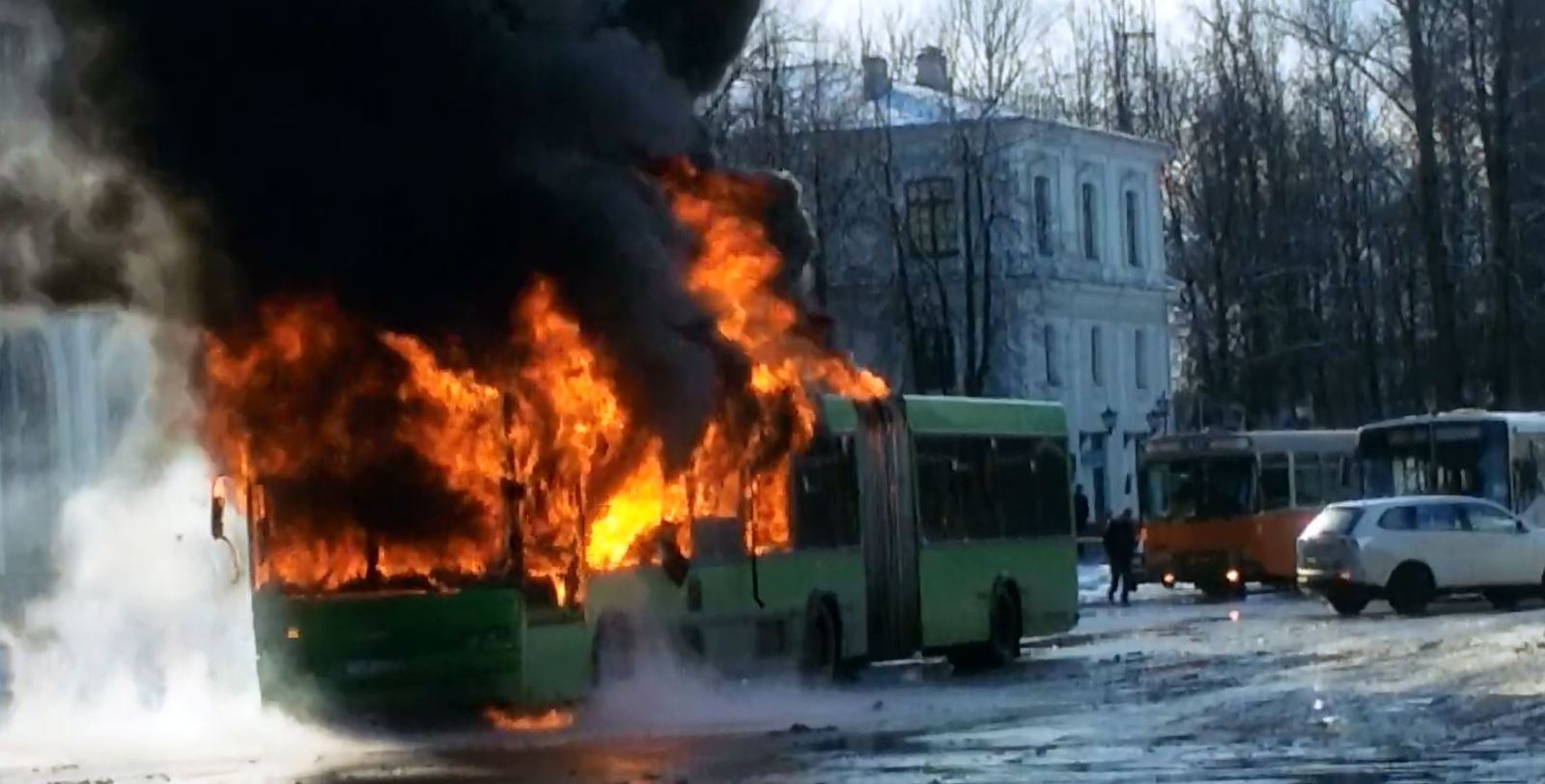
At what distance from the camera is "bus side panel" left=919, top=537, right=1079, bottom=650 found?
1124 inches

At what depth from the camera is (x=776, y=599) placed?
81.9 ft

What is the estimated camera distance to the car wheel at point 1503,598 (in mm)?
41500

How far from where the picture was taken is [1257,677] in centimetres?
2645

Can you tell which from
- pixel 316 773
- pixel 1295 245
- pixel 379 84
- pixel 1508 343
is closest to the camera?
pixel 316 773

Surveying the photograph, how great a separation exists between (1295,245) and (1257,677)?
1936 inches

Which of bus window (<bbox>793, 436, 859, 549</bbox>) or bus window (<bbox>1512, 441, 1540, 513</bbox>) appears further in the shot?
bus window (<bbox>1512, 441, 1540, 513</bbox>)

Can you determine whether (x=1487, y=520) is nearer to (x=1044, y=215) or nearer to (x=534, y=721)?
Answer: (x=534, y=721)

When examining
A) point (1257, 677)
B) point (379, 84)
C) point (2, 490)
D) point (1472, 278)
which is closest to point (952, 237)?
point (1472, 278)

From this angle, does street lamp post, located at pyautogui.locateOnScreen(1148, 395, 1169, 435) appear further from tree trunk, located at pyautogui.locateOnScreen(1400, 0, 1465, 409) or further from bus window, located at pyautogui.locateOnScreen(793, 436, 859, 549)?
bus window, located at pyautogui.locateOnScreen(793, 436, 859, 549)

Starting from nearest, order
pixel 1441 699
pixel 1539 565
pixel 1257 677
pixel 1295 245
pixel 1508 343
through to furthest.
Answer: pixel 1441 699, pixel 1257 677, pixel 1539 565, pixel 1508 343, pixel 1295 245

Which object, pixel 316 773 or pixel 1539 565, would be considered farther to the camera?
pixel 1539 565

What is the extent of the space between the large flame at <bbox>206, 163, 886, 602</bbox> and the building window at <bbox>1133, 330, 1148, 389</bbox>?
6201 cm

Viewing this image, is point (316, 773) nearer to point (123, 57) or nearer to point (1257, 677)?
point (123, 57)

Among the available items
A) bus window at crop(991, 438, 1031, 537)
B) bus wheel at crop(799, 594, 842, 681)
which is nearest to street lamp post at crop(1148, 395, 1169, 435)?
bus window at crop(991, 438, 1031, 537)
